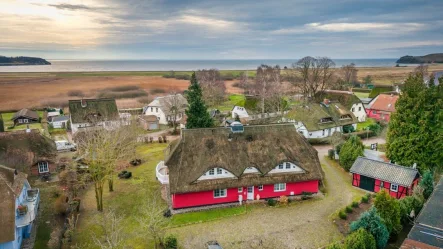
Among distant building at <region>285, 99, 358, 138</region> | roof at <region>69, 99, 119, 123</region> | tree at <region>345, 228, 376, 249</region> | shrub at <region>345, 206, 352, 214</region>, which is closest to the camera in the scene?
tree at <region>345, 228, 376, 249</region>

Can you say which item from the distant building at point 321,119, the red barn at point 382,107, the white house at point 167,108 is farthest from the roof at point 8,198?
the red barn at point 382,107

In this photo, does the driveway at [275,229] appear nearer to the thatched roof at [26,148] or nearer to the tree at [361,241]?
the tree at [361,241]

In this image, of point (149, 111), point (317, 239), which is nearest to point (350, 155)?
point (317, 239)

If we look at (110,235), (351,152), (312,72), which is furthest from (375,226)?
(312,72)

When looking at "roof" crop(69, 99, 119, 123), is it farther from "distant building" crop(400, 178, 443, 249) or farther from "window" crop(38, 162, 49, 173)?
"distant building" crop(400, 178, 443, 249)

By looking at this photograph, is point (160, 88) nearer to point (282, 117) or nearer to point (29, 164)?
point (282, 117)

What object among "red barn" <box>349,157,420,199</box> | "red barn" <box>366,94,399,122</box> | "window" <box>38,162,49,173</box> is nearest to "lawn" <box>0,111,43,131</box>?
"window" <box>38,162,49,173</box>
